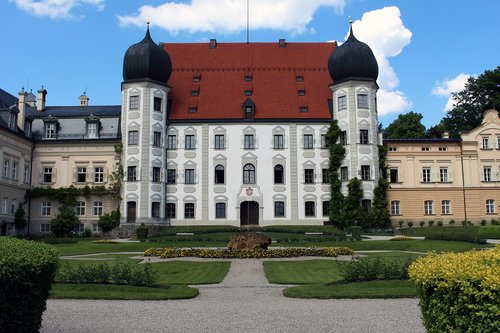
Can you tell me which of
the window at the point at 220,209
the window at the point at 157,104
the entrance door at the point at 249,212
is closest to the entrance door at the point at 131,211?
the window at the point at 220,209

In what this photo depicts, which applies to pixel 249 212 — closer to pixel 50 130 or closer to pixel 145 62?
pixel 145 62

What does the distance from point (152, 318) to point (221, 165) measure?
35.2 metres

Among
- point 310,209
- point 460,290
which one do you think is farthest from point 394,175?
point 460,290

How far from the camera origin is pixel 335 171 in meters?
44.1

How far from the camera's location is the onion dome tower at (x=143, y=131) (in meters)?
43.0

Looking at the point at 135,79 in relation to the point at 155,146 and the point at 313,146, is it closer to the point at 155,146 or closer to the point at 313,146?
the point at 155,146

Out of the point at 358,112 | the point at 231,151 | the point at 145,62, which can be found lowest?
the point at 231,151

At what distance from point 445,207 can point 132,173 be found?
2850cm

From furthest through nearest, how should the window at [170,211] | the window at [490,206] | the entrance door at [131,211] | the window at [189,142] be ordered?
the window at [490,206]
the window at [189,142]
the window at [170,211]
the entrance door at [131,211]

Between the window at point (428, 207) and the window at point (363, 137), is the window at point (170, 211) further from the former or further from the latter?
the window at point (428, 207)

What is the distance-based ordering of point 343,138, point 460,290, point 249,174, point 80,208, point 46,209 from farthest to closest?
point 80,208
point 46,209
point 249,174
point 343,138
point 460,290

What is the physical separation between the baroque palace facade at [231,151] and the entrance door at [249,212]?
88mm

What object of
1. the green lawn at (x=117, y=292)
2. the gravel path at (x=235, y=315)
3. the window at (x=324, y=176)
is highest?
the window at (x=324, y=176)

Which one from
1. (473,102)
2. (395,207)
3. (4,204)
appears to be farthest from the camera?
(473,102)
